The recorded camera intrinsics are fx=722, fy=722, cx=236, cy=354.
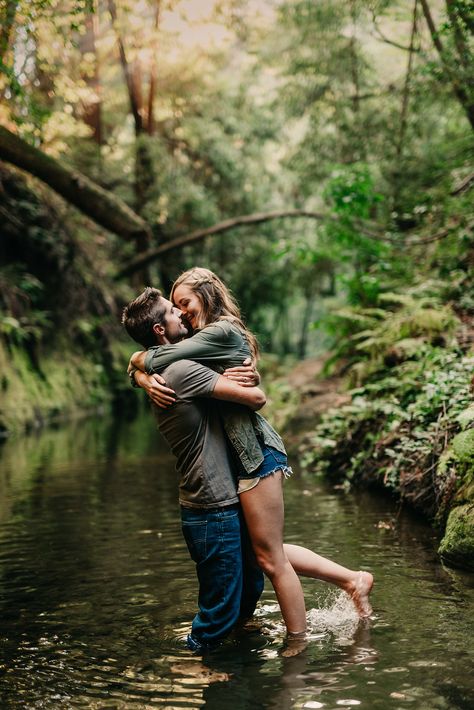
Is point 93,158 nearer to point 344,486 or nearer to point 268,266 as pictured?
point 268,266

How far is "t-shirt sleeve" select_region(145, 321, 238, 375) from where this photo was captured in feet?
13.1

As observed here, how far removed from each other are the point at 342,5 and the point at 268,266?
1742 cm

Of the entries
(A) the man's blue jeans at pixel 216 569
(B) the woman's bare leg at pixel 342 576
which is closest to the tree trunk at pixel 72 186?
(A) the man's blue jeans at pixel 216 569

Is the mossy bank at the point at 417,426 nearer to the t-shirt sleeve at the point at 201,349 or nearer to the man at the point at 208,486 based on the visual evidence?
the man at the point at 208,486

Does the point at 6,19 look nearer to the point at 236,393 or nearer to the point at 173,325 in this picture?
the point at 173,325

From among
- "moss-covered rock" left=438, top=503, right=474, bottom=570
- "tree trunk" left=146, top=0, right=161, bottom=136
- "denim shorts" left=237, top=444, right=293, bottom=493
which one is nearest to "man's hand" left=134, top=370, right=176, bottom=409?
"denim shorts" left=237, top=444, right=293, bottom=493

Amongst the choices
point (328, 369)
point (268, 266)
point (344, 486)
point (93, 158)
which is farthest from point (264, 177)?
point (344, 486)

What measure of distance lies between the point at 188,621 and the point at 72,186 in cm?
928

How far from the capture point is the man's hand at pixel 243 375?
4.00 m

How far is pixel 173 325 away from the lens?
4219 millimetres

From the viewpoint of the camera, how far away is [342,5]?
1498cm

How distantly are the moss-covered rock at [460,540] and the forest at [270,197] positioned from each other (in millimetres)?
16

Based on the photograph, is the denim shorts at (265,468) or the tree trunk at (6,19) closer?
the denim shorts at (265,468)

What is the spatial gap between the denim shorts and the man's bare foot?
0.86m
